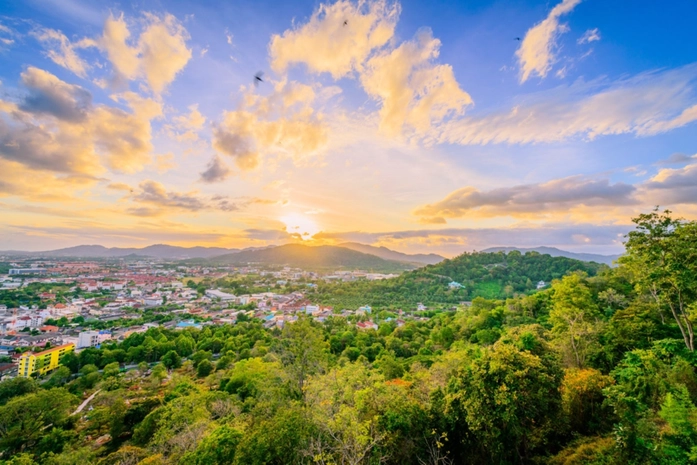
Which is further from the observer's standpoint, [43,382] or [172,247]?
[172,247]

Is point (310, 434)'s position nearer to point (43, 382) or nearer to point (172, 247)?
point (43, 382)

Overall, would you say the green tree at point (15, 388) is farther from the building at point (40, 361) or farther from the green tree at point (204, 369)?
the green tree at point (204, 369)

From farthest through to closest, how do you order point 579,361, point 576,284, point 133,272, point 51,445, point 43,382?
point 133,272 → point 43,382 → point 576,284 → point 51,445 → point 579,361

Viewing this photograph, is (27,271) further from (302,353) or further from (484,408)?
(484,408)

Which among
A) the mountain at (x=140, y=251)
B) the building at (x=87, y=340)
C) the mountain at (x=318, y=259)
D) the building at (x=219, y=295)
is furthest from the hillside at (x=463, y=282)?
the mountain at (x=140, y=251)

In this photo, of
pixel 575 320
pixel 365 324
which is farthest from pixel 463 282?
pixel 575 320

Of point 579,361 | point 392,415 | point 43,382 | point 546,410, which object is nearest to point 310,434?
point 392,415
